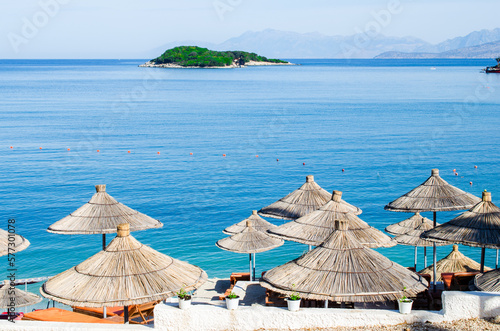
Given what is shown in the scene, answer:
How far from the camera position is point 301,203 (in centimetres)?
1642

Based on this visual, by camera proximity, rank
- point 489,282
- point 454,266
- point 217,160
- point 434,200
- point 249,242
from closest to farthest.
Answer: point 489,282 < point 434,200 < point 454,266 < point 249,242 < point 217,160

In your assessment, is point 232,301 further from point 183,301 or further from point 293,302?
point 293,302

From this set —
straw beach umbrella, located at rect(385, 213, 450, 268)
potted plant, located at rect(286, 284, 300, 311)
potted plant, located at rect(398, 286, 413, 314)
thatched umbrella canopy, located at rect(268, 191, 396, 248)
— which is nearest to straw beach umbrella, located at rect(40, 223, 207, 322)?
potted plant, located at rect(286, 284, 300, 311)

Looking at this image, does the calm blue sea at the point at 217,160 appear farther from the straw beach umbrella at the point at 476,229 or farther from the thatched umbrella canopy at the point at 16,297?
the straw beach umbrella at the point at 476,229

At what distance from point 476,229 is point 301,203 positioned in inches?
217

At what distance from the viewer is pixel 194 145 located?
49688 mm

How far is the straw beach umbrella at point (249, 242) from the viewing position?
54.1 ft

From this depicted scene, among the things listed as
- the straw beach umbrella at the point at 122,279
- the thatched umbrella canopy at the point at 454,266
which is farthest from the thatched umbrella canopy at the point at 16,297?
the thatched umbrella canopy at the point at 454,266

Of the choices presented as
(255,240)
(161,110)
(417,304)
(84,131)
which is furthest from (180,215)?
(161,110)

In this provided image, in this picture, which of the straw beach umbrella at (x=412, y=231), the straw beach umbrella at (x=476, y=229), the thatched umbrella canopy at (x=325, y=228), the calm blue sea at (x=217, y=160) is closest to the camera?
the straw beach umbrella at (x=476, y=229)

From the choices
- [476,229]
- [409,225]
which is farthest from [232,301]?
[409,225]

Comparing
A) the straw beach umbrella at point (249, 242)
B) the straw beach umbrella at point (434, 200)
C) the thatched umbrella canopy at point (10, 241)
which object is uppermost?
the straw beach umbrella at point (434, 200)

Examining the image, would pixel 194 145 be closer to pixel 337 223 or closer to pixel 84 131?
pixel 84 131

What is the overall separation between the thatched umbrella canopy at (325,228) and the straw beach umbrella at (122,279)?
12.3ft
